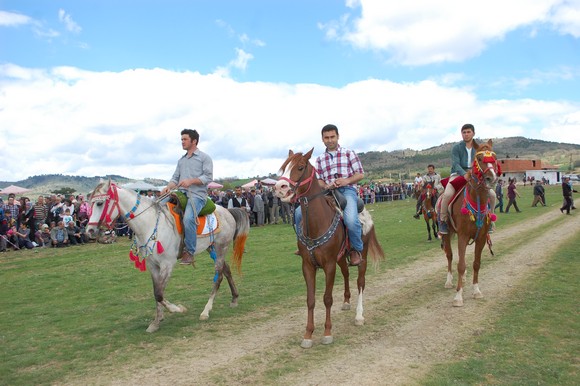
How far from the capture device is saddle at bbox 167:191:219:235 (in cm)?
771

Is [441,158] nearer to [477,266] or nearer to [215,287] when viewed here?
[477,266]

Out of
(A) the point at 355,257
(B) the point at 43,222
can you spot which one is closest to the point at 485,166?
(A) the point at 355,257

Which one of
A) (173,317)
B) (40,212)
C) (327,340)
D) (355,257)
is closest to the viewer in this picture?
(327,340)

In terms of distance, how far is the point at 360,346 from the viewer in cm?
602

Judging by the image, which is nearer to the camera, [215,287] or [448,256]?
[215,287]

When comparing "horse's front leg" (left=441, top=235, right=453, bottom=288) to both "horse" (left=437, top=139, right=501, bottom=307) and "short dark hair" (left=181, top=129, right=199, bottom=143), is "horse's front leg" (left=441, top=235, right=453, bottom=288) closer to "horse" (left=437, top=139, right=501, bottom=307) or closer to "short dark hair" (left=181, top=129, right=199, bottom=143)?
"horse" (left=437, top=139, right=501, bottom=307)

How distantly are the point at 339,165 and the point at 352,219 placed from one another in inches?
37.5

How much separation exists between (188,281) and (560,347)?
826cm

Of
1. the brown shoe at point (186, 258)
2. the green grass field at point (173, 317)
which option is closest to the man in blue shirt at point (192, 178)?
the brown shoe at point (186, 258)

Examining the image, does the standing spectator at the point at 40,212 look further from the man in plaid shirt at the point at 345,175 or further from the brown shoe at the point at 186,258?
the man in plaid shirt at the point at 345,175

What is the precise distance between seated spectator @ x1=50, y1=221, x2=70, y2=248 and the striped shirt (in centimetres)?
1668

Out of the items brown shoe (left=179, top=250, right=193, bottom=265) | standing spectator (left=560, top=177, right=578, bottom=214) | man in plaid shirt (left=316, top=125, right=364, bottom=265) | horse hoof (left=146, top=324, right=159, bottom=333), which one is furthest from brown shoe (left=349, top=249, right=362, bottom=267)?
standing spectator (left=560, top=177, right=578, bottom=214)

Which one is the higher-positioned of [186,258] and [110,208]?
[110,208]

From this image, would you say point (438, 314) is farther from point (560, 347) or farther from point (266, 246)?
point (266, 246)
